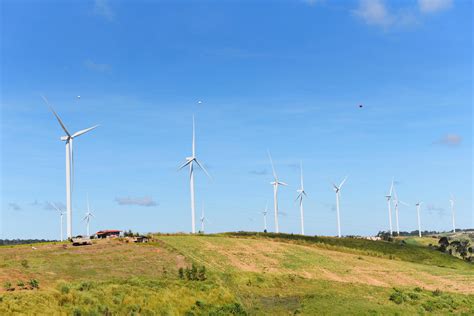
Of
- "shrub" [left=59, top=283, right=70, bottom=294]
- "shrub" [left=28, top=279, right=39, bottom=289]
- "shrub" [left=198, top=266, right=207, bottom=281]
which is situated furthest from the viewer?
"shrub" [left=198, top=266, right=207, bottom=281]

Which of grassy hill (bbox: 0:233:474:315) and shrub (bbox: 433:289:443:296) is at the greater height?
grassy hill (bbox: 0:233:474:315)

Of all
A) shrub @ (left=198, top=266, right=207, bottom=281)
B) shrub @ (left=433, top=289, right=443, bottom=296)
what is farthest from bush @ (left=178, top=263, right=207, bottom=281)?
shrub @ (left=433, top=289, right=443, bottom=296)

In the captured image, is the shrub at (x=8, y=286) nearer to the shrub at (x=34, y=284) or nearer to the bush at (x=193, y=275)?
the shrub at (x=34, y=284)

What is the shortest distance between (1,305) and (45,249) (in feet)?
139

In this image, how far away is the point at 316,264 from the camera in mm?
92688

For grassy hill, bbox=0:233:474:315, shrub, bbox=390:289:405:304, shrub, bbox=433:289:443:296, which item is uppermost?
grassy hill, bbox=0:233:474:315

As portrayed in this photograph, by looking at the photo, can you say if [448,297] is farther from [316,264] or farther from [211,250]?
[211,250]

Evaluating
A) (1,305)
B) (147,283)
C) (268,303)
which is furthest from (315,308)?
(1,305)

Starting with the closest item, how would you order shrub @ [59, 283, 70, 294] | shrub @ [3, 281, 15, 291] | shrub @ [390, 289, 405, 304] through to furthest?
1. shrub @ [59, 283, 70, 294]
2. shrub @ [3, 281, 15, 291]
3. shrub @ [390, 289, 405, 304]

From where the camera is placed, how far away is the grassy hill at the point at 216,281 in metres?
50.1

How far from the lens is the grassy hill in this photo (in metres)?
50.1

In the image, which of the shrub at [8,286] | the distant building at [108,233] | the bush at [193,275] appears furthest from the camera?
the distant building at [108,233]

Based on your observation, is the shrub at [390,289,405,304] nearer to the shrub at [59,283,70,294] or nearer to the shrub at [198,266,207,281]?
the shrub at [198,266,207,281]

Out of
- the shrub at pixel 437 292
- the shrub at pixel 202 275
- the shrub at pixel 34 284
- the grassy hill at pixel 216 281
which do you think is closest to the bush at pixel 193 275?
the shrub at pixel 202 275
